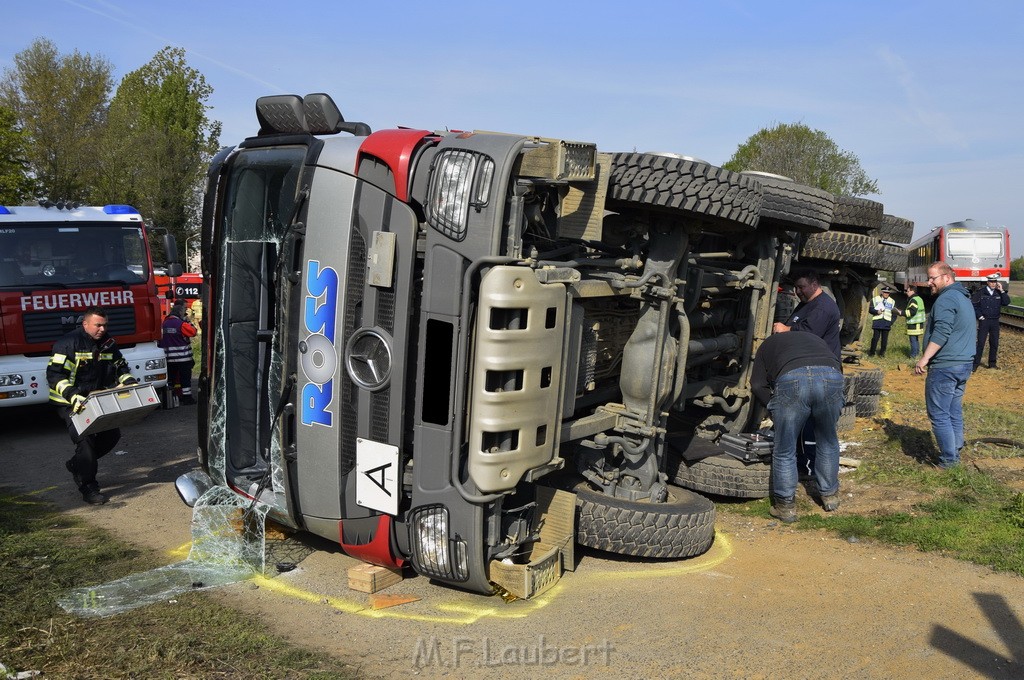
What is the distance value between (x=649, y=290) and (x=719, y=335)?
208 centimetres

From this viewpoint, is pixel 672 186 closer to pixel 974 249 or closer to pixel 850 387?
pixel 850 387

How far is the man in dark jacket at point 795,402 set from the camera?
5.55 metres

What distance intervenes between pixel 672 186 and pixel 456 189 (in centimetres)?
132

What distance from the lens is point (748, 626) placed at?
13.1 feet

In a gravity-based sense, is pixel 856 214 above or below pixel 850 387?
above

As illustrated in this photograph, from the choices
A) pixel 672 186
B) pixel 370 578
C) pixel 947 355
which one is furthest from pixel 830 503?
pixel 370 578

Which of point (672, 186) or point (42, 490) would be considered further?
point (42, 490)

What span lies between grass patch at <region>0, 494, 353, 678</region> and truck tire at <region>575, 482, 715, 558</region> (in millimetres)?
1706

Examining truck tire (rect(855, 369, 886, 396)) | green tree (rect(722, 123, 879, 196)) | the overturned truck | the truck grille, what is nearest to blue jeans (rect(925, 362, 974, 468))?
truck tire (rect(855, 369, 886, 396))

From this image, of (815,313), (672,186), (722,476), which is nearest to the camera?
(672,186)

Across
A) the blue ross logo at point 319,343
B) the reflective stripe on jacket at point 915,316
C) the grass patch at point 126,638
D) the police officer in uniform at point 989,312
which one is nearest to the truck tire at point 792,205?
the blue ross logo at point 319,343

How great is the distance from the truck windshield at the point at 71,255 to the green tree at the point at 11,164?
17.0 metres

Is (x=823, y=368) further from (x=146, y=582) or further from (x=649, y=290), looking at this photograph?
(x=146, y=582)

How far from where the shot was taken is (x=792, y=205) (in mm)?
6105
